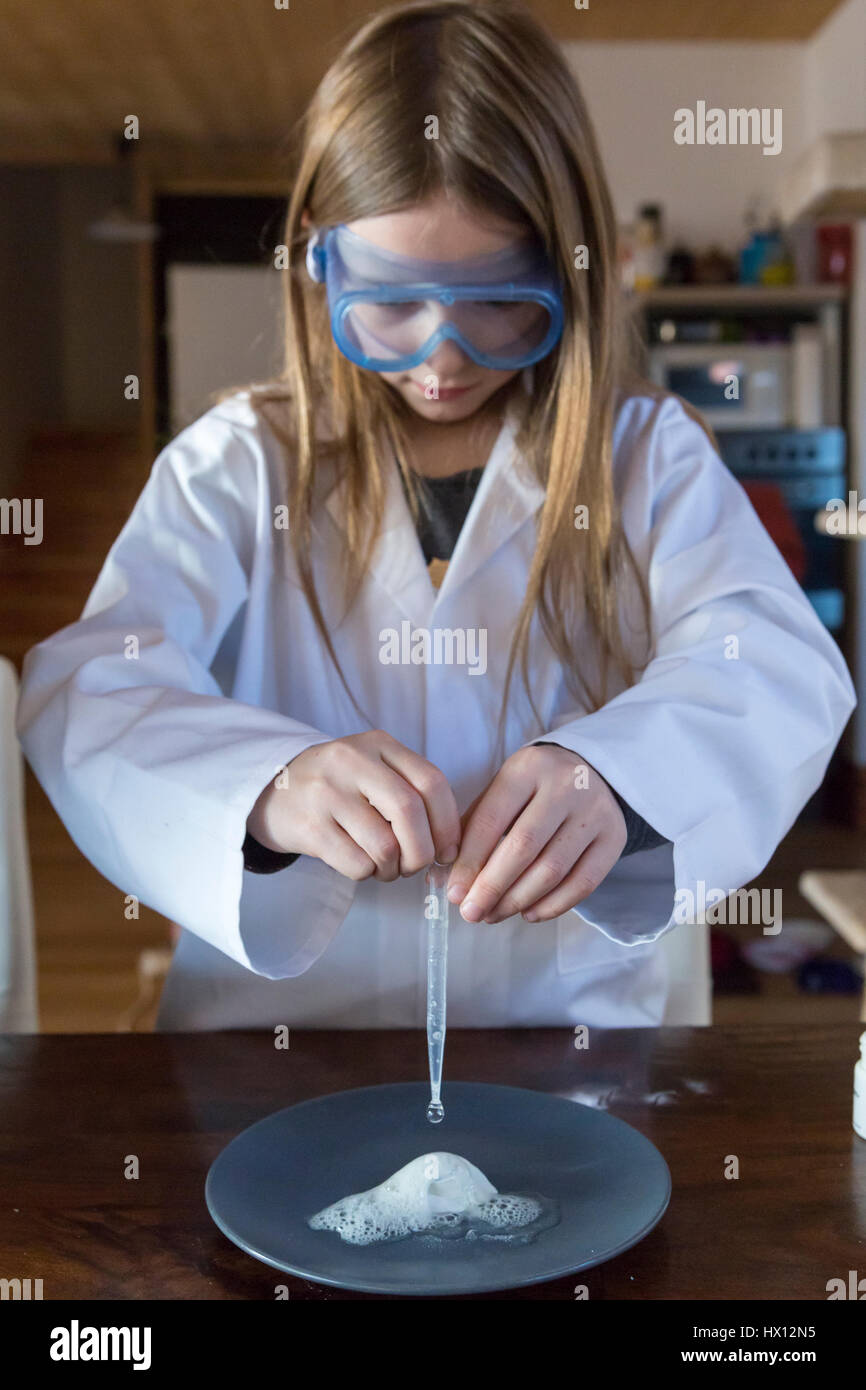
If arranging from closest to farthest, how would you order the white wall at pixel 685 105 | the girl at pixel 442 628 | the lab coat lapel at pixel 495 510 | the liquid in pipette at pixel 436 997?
the liquid in pipette at pixel 436 997 → the girl at pixel 442 628 → the lab coat lapel at pixel 495 510 → the white wall at pixel 685 105

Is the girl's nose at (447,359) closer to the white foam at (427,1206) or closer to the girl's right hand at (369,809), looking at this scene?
the girl's right hand at (369,809)

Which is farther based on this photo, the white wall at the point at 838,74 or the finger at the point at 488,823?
the white wall at the point at 838,74

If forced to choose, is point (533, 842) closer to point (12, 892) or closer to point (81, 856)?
point (12, 892)

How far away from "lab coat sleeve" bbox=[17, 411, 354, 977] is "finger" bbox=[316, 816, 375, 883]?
75mm

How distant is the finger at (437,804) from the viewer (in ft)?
2.92

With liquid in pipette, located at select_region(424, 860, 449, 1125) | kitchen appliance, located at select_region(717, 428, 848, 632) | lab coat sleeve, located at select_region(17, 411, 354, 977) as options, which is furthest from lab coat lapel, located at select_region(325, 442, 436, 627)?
kitchen appliance, located at select_region(717, 428, 848, 632)

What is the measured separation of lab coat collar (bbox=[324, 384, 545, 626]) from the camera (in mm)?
1270

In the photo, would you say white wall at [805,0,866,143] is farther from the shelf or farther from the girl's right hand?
the girl's right hand

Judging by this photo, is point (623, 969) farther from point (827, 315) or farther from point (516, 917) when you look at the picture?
point (827, 315)

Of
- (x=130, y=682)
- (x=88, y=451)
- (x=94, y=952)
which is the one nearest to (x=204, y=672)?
(x=130, y=682)

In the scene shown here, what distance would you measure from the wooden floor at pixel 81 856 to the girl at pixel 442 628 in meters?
0.76

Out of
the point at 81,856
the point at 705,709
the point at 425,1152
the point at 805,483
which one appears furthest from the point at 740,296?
the point at 425,1152

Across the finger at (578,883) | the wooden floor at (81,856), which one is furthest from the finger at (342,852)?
the wooden floor at (81,856)

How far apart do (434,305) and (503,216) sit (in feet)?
0.34
